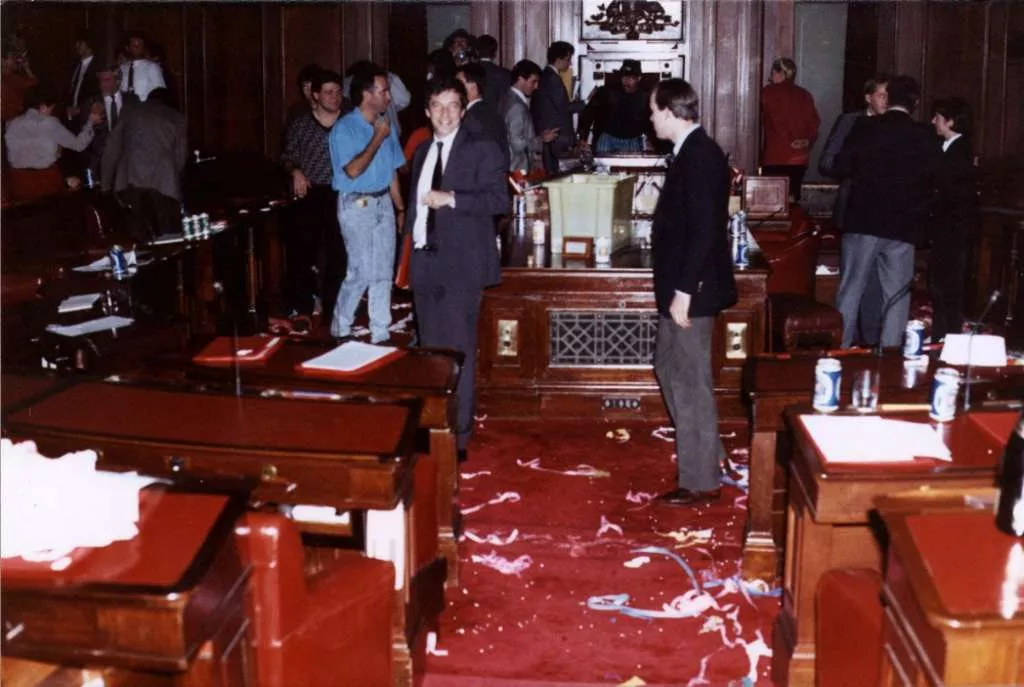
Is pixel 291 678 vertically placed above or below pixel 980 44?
below

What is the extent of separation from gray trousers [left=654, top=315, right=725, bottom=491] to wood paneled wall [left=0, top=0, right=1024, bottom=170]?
6.68 metres

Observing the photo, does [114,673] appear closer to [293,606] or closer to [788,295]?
[293,606]

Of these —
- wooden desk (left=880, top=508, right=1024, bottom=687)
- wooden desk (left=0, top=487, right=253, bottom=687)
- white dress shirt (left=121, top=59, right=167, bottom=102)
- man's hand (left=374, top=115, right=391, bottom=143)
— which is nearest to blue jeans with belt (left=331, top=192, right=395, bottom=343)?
A: man's hand (left=374, top=115, right=391, bottom=143)

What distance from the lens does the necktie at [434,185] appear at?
461cm

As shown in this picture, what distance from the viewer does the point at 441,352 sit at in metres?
3.76

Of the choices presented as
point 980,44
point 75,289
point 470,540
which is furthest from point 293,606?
point 980,44

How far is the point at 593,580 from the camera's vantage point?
396 centimetres

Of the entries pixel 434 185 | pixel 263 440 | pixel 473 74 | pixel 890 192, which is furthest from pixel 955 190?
pixel 263 440

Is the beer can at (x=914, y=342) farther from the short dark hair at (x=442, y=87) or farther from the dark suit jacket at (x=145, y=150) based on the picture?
the dark suit jacket at (x=145, y=150)

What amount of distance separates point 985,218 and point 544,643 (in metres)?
5.42

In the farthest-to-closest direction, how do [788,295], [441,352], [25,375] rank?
[788,295] → [441,352] → [25,375]

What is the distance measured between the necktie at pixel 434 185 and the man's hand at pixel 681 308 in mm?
1046

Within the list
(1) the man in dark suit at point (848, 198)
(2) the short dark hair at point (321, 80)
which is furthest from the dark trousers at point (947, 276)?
(2) the short dark hair at point (321, 80)

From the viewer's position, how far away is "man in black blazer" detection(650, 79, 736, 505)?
411 cm
